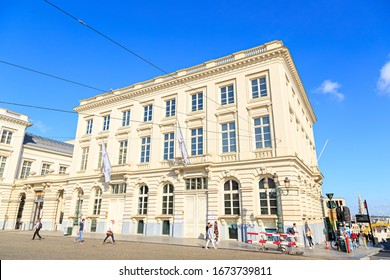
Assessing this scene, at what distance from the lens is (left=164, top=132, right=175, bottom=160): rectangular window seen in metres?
23.5

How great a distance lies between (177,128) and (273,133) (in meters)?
8.71

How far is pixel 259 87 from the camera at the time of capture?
21000 millimetres

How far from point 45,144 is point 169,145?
30.6 metres

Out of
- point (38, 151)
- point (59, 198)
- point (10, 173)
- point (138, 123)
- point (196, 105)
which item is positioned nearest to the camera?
point (196, 105)

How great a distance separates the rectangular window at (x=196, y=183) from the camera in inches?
823

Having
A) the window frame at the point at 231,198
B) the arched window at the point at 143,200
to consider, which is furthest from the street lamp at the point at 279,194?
the arched window at the point at 143,200

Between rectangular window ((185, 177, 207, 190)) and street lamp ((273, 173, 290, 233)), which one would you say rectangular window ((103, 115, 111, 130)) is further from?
street lamp ((273, 173, 290, 233))

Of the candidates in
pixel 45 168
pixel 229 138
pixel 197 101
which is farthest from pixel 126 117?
pixel 45 168

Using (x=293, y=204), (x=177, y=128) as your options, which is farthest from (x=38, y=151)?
(x=293, y=204)

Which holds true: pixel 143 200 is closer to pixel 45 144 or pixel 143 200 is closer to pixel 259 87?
pixel 259 87

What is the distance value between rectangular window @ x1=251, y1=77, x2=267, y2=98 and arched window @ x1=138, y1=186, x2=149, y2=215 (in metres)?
13.3

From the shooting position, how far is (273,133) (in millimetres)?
19109

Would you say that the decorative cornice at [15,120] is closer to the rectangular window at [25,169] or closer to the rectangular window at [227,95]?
the rectangular window at [25,169]

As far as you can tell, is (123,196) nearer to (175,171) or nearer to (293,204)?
(175,171)
